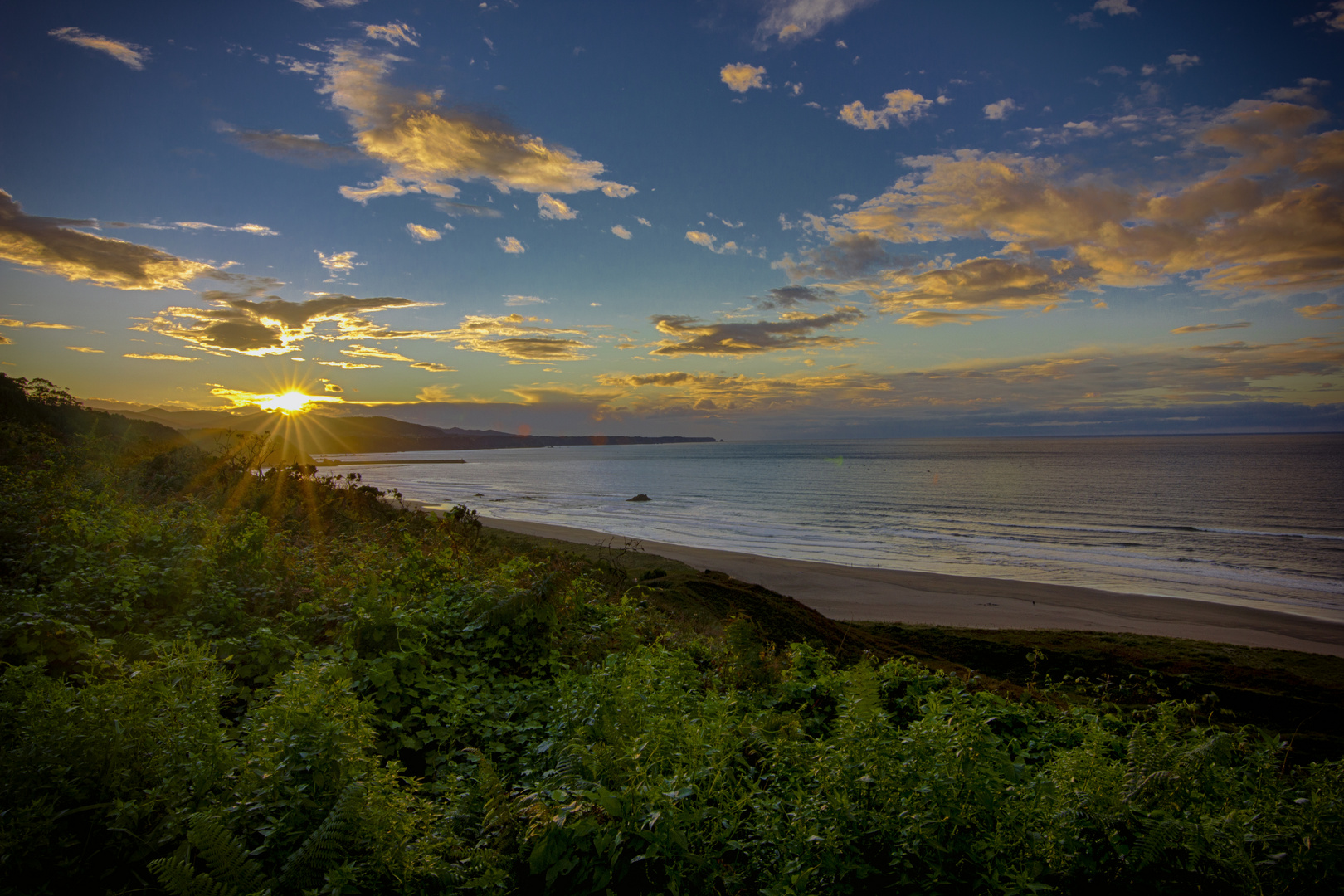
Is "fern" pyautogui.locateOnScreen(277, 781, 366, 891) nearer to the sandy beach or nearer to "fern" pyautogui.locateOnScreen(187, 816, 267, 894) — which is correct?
"fern" pyautogui.locateOnScreen(187, 816, 267, 894)

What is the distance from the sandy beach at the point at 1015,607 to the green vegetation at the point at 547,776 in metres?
15.6

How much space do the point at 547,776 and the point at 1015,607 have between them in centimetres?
2234

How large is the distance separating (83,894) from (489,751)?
2186 mm

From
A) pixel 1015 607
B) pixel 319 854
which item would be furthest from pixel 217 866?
pixel 1015 607

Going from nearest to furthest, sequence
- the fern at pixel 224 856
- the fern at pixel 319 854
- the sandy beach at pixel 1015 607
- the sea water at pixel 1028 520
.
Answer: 1. the fern at pixel 224 856
2. the fern at pixel 319 854
3. the sandy beach at pixel 1015 607
4. the sea water at pixel 1028 520

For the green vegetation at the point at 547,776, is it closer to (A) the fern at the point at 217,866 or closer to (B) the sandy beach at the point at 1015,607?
(A) the fern at the point at 217,866

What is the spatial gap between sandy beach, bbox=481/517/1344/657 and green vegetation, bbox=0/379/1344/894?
51.2 feet

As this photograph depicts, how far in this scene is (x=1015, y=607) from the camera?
852 inches

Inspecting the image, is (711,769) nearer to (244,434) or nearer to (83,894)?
(83,894)

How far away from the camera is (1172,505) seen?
158ft

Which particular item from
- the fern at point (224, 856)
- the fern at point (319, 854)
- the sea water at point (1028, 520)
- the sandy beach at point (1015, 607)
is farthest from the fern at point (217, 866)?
the sea water at point (1028, 520)

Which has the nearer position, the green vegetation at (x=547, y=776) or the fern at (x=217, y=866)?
the fern at (x=217, y=866)

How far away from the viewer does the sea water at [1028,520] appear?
88.5 feet

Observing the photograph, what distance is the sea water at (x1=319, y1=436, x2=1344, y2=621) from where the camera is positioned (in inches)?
1062
